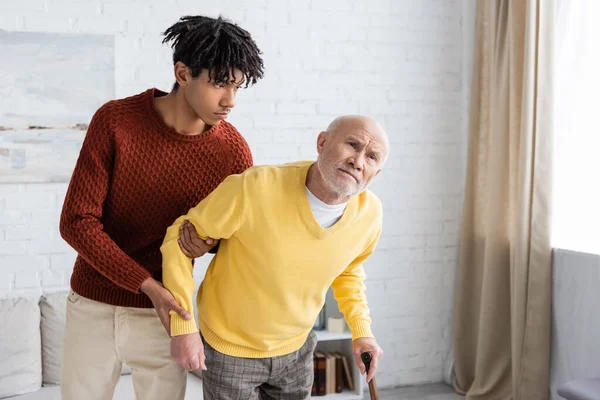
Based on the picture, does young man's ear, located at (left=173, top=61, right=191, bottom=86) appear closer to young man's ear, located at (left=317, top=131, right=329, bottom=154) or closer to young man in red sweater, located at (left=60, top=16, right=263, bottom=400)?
young man in red sweater, located at (left=60, top=16, right=263, bottom=400)

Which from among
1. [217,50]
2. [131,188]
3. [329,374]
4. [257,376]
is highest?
[217,50]

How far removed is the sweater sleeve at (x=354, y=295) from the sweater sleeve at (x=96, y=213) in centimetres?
52

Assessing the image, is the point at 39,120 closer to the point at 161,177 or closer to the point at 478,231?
the point at 161,177

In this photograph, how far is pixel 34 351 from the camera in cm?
313

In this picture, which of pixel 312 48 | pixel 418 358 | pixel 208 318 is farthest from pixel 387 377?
pixel 208 318

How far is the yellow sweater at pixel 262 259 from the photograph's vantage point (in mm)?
1673

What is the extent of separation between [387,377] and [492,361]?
25.4 inches

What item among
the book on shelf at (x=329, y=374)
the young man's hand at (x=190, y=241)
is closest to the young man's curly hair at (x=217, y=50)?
the young man's hand at (x=190, y=241)

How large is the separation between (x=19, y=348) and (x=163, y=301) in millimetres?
1732

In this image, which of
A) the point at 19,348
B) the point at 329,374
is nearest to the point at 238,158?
the point at 19,348

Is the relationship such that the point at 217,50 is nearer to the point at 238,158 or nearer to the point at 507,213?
the point at 238,158

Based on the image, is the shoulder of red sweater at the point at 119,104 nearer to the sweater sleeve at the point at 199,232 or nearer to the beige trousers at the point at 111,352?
the sweater sleeve at the point at 199,232

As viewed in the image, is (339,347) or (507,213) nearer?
(507,213)

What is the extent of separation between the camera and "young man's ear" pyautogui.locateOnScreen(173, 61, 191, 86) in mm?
1715
